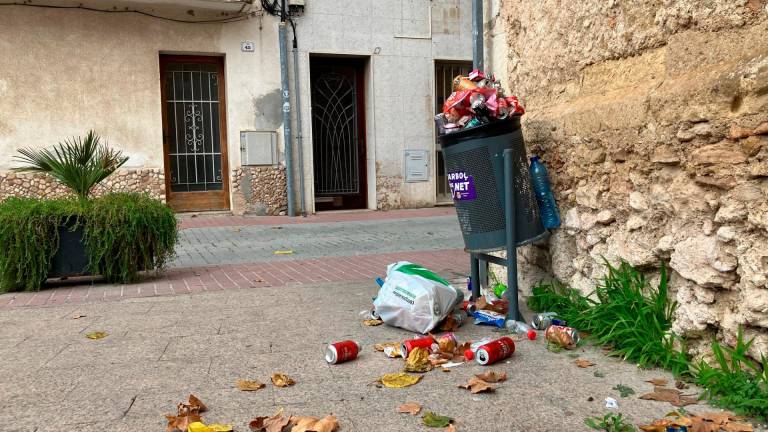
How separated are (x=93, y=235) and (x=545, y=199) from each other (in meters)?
3.89

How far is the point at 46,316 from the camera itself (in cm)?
449

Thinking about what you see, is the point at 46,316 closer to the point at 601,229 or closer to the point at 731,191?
the point at 601,229

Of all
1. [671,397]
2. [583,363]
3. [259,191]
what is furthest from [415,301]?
[259,191]

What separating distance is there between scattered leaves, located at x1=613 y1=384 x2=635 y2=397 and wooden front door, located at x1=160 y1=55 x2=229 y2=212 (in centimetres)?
Answer: 1047

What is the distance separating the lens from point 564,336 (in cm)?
343

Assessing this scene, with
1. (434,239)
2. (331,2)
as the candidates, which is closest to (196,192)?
(331,2)

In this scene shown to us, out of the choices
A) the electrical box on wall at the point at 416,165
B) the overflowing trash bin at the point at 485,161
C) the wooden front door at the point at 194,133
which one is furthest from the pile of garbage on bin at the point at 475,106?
the electrical box on wall at the point at 416,165

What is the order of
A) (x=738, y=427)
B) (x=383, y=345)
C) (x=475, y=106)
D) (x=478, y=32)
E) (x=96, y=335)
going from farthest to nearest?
(x=478, y=32), (x=96, y=335), (x=475, y=106), (x=383, y=345), (x=738, y=427)

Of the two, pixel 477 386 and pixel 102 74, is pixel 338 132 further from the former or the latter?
pixel 477 386

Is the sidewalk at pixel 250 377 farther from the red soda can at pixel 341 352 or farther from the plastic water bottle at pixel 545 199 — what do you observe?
the plastic water bottle at pixel 545 199

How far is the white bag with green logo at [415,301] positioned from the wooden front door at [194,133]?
29.3ft

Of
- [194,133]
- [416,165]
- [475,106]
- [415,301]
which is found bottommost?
[415,301]

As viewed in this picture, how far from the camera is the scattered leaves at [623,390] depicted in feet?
9.05

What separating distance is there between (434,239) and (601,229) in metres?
5.06
